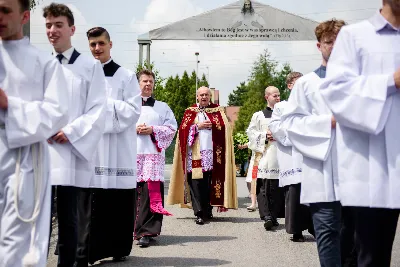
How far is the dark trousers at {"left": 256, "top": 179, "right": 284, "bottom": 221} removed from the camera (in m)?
10.9

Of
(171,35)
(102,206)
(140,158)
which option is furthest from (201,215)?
(171,35)

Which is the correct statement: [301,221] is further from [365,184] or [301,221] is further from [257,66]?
[257,66]

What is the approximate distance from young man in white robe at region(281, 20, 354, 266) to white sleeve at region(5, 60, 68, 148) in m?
1.78

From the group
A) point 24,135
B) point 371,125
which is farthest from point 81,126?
point 371,125

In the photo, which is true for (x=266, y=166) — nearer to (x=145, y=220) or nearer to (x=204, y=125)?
(x=204, y=125)

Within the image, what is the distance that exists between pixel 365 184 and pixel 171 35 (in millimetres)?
13226

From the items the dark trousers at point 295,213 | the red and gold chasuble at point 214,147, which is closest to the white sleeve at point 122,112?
the dark trousers at point 295,213

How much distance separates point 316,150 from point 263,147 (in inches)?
273

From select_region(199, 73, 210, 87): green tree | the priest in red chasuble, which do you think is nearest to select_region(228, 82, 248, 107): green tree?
select_region(199, 73, 210, 87): green tree

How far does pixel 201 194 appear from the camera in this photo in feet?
39.5

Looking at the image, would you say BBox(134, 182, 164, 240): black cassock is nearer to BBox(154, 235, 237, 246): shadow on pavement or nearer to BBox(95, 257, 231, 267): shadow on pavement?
BBox(154, 235, 237, 246): shadow on pavement

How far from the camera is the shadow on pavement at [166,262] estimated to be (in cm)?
744

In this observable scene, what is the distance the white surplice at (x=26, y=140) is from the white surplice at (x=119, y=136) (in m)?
2.76

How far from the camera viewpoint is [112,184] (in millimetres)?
6988
